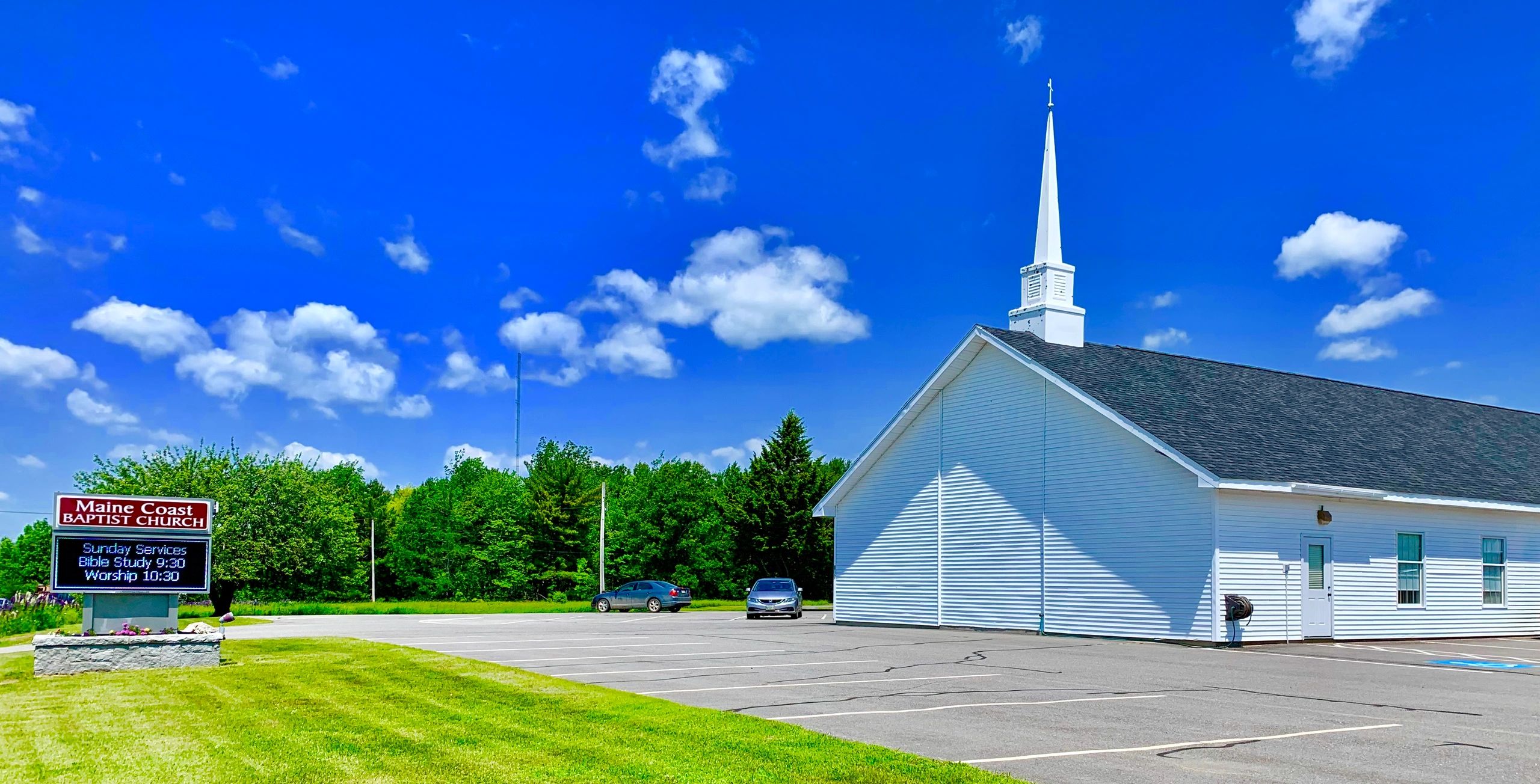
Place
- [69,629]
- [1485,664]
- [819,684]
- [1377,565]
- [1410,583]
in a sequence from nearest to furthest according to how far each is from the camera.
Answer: [819,684] → [1485,664] → [69,629] → [1377,565] → [1410,583]

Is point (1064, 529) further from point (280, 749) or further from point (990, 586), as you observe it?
point (280, 749)

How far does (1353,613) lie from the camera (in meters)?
25.2

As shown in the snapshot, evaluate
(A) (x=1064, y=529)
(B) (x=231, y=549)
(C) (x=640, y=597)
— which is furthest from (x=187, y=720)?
(B) (x=231, y=549)

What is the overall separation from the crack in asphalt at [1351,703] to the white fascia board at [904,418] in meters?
14.8

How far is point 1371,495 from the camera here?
971 inches

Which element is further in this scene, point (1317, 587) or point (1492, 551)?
point (1492, 551)

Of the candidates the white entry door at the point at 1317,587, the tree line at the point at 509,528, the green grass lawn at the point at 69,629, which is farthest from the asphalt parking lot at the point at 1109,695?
the tree line at the point at 509,528

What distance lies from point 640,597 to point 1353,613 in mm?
29077

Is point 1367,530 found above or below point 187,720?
above

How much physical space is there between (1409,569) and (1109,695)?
16236mm

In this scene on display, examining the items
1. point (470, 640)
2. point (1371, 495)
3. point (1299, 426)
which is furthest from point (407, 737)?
point (1299, 426)

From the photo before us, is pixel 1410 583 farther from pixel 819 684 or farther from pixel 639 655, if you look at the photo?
pixel 639 655

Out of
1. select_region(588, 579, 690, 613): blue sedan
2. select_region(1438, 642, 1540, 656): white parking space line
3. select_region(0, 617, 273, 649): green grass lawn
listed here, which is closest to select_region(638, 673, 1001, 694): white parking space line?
select_region(0, 617, 273, 649): green grass lawn

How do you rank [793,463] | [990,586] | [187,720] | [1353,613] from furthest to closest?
[793,463] → [990,586] → [1353,613] → [187,720]
